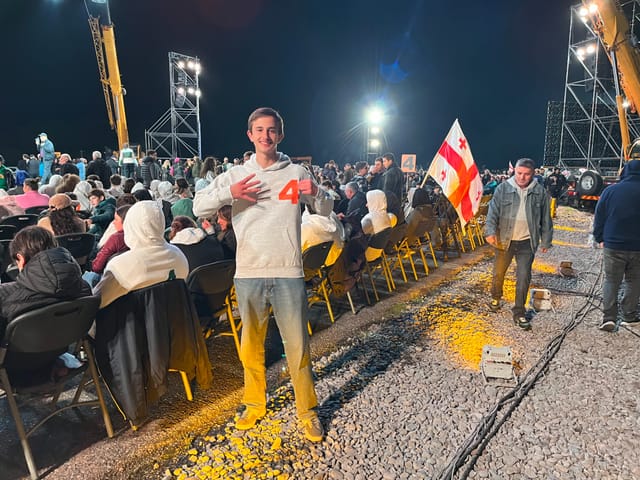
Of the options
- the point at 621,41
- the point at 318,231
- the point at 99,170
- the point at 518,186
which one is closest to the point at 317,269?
the point at 318,231

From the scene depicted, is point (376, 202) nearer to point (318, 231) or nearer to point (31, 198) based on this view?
point (318, 231)

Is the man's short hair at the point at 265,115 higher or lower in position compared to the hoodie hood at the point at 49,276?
higher

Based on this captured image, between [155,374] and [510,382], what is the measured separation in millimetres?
2669

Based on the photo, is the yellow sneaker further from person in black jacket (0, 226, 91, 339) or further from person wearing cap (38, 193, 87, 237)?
person wearing cap (38, 193, 87, 237)

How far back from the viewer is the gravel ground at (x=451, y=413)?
8.22 feet

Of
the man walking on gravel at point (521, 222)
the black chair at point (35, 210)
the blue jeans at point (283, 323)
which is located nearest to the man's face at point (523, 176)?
the man walking on gravel at point (521, 222)

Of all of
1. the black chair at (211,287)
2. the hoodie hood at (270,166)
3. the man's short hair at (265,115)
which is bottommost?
the black chair at (211,287)

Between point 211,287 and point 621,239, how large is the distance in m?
4.12

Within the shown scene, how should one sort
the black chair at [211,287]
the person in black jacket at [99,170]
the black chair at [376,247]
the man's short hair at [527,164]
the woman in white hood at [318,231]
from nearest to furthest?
the black chair at [211,287]
the woman in white hood at [318,231]
the man's short hair at [527,164]
the black chair at [376,247]
the person in black jacket at [99,170]

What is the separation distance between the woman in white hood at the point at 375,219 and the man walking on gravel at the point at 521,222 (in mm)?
1343

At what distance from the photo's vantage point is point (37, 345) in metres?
2.37

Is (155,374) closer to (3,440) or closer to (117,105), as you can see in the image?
(3,440)

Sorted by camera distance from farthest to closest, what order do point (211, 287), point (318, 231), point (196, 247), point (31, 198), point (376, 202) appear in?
point (31, 198), point (376, 202), point (318, 231), point (196, 247), point (211, 287)

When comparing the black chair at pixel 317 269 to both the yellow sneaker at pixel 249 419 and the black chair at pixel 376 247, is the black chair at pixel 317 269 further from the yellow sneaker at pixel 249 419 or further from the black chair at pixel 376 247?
the yellow sneaker at pixel 249 419
